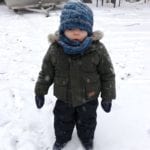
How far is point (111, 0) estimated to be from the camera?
1218 cm

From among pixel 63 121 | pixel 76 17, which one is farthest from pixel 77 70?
pixel 63 121

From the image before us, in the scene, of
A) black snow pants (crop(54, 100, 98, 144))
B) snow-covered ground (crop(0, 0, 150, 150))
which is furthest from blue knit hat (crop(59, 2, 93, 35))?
snow-covered ground (crop(0, 0, 150, 150))

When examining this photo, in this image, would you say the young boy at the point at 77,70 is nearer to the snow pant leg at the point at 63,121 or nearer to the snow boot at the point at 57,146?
the snow pant leg at the point at 63,121

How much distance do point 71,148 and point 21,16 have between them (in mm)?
7068

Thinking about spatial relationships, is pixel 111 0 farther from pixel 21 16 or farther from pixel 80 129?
pixel 80 129

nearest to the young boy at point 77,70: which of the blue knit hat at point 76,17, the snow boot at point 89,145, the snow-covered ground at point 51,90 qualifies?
the blue knit hat at point 76,17

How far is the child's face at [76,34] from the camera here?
2.96 metres

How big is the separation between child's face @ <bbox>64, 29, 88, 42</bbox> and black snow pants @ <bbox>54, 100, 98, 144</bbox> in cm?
62

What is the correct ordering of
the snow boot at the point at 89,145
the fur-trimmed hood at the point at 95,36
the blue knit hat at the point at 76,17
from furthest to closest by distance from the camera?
the snow boot at the point at 89,145, the fur-trimmed hood at the point at 95,36, the blue knit hat at the point at 76,17

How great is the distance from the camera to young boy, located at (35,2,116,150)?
2.95 meters

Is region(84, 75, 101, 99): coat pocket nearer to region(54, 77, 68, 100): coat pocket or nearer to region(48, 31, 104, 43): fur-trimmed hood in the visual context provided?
region(54, 77, 68, 100): coat pocket

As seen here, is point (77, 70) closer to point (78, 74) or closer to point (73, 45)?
point (78, 74)

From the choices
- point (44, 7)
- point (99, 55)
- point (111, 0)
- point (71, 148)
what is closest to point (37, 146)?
point (71, 148)

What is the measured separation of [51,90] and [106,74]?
170 cm
